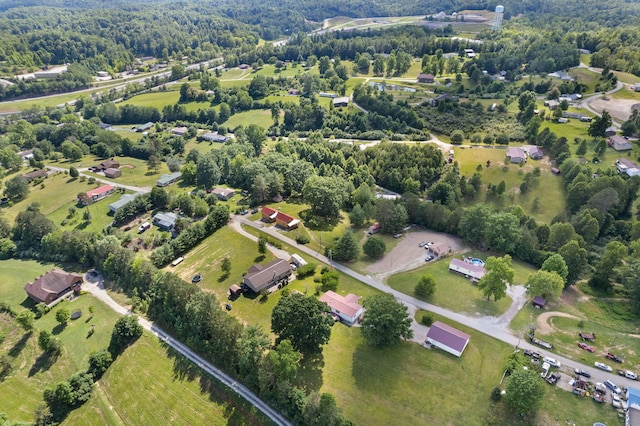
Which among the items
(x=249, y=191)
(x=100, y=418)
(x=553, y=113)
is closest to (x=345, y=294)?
(x=100, y=418)

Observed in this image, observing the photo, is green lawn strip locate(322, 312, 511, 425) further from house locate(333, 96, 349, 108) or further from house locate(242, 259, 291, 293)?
house locate(333, 96, 349, 108)

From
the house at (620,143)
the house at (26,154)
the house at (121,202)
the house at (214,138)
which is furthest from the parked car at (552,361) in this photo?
the house at (26,154)

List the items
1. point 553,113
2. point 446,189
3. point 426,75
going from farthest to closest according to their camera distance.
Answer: point 426,75 < point 553,113 < point 446,189

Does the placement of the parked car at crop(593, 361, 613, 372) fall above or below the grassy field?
above

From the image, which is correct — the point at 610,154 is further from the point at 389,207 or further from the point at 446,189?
the point at 389,207

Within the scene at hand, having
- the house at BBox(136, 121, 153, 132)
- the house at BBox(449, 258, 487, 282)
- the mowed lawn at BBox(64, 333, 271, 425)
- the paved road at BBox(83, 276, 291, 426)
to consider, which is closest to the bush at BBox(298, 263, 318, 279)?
the paved road at BBox(83, 276, 291, 426)
